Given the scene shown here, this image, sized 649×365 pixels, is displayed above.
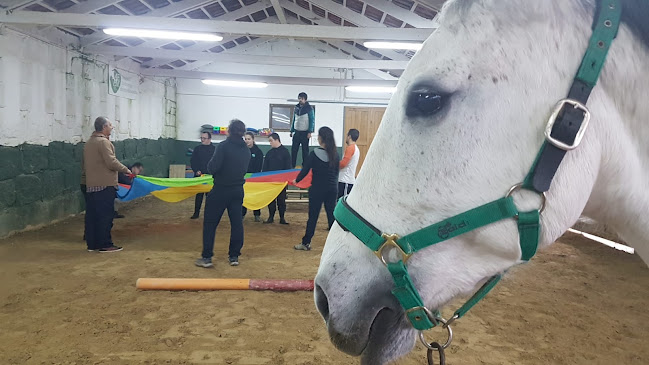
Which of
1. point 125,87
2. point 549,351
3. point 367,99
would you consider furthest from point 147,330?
point 367,99

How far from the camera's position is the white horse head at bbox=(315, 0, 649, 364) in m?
0.84

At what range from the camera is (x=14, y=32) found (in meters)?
5.71

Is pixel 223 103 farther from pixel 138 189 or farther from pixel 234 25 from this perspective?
pixel 234 25

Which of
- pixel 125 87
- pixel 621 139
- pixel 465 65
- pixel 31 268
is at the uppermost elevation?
pixel 125 87

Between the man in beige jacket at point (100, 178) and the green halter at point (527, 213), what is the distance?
4902mm

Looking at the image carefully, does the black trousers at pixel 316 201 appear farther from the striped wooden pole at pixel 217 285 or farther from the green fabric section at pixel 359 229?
the green fabric section at pixel 359 229

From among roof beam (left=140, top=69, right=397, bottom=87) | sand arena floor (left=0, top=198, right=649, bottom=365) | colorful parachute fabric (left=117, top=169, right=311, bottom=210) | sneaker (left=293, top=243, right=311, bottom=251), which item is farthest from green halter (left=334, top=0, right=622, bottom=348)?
roof beam (left=140, top=69, right=397, bottom=87)

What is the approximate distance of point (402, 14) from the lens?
6918 millimetres

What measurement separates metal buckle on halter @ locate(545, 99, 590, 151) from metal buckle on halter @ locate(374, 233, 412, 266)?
37cm

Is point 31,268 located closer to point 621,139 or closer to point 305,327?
point 305,327

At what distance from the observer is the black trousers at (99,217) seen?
200 inches

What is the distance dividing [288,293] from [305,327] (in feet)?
2.60

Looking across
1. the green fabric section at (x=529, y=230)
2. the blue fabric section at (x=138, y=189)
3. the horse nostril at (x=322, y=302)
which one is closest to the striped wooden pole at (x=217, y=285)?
the blue fabric section at (x=138, y=189)

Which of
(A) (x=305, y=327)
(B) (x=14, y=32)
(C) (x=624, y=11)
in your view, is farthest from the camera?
(B) (x=14, y=32)
